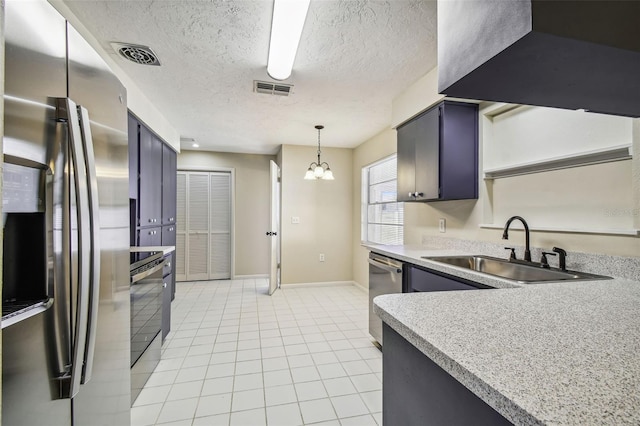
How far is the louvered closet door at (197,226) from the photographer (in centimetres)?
515

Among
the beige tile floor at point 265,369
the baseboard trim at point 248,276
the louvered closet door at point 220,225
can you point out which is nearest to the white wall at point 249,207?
the baseboard trim at point 248,276

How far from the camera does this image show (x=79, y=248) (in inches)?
34.1

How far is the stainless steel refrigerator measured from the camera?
708 mm

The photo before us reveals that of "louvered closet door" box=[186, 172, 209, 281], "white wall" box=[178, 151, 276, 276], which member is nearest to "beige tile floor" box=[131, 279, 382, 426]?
"louvered closet door" box=[186, 172, 209, 281]

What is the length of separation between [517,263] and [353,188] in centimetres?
333

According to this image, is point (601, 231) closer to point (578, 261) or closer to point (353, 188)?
point (578, 261)

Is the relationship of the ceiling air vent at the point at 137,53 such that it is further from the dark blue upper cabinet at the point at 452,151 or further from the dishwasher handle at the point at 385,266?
the dishwasher handle at the point at 385,266

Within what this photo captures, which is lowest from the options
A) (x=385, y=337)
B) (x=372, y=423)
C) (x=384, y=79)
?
(x=372, y=423)

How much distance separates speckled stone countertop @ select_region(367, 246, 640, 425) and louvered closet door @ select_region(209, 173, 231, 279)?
475 cm

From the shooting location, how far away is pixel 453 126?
7.39 ft

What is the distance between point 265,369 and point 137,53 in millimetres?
2594

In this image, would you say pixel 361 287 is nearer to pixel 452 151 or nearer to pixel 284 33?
pixel 452 151

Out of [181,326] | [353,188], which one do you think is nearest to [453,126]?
[353,188]

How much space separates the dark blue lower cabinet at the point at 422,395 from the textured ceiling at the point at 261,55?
176 centimetres
